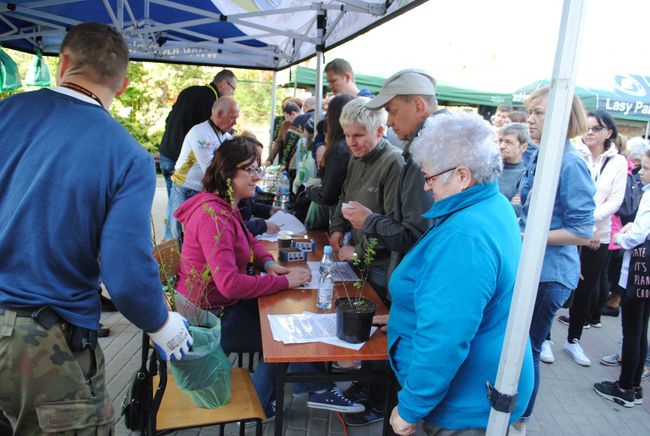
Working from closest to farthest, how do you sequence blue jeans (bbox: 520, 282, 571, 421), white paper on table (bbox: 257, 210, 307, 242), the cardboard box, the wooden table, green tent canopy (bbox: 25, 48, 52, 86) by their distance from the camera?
the wooden table < blue jeans (bbox: 520, 282, 571, 421) < the cardboard box < white paper on table (bbox: 257, 210, 307, 242) < green tent canopy (bbox: 25, 48, 52, 86)

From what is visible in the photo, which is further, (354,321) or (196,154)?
(196,154)

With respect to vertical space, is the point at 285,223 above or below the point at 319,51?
below

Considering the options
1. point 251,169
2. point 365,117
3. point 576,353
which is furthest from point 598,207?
point 251,169

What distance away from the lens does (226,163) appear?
8.74 ft

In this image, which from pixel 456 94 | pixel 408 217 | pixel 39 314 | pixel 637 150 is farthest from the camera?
pixel 456 94

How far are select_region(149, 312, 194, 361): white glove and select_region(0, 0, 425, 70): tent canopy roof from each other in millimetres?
2422

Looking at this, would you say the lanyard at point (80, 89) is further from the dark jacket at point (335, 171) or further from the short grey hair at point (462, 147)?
the dark jacket at point (335, 171)

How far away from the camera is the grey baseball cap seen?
2.29 meters

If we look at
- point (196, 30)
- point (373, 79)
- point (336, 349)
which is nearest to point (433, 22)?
point (373, 79)

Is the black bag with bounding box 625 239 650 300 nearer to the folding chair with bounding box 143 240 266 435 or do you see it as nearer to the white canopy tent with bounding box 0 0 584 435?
the white canopy tent with bounding box 0 0 584 435

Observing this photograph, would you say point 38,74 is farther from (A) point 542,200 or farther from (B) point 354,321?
(A) point 542,200

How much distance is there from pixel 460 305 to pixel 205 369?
3.52 feet

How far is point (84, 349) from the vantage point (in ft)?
4.94

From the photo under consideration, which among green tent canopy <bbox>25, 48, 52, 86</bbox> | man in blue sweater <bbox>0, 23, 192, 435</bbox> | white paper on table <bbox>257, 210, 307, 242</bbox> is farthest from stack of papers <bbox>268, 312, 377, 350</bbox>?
green tent canopy <bbox>25, 48, 52, 86</bbox>
